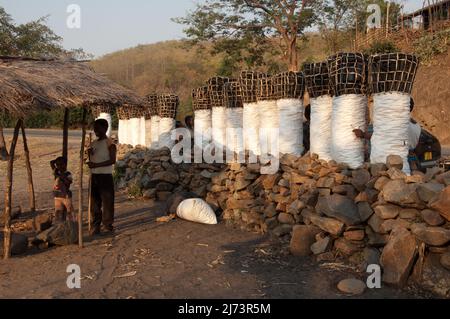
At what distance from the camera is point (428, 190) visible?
15.7 ft

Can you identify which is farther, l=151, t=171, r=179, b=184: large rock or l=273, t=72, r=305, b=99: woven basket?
l=151, t=171, r=179, b=184: large rock

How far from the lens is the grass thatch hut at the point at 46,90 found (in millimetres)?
5477

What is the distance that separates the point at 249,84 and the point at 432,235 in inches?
166

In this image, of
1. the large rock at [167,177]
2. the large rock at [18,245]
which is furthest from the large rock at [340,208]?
the large rock at [167,177]

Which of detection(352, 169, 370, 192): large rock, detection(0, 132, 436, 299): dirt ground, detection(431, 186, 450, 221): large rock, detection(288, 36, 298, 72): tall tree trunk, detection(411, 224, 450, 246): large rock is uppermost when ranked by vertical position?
detection(288, 36, 298, 72): tall tree trunk


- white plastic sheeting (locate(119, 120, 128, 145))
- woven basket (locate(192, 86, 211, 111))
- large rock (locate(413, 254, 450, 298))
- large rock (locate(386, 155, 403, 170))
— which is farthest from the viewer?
white plastic sheeting (locate(119, 120, 128, 145))

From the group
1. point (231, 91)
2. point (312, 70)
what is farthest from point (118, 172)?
point (312, 70)

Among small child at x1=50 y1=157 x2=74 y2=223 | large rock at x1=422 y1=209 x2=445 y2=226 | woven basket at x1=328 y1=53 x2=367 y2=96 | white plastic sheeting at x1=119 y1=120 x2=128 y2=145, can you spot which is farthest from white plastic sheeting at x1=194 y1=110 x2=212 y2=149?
large rock at x1=422 y1=209 x2=445 y2=226

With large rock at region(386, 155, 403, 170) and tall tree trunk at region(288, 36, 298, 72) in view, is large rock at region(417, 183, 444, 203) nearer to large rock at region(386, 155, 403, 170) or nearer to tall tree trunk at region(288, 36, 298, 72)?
large rock at region(386, 155, 403, 170)

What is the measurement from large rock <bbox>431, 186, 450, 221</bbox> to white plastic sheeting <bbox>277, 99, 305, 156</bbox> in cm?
284

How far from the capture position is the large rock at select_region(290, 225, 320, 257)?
5844mm

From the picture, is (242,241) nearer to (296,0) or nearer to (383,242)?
(383,242)
